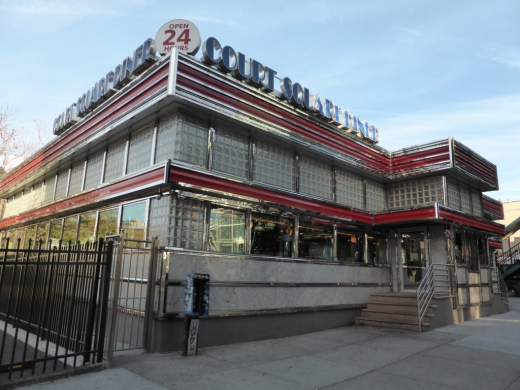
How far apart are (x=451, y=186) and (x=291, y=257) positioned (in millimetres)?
7381

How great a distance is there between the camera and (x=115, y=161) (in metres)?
10.4

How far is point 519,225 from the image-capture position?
28.8 metres

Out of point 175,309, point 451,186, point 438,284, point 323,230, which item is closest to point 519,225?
point 451,186

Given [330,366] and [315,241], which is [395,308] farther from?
[330,366]

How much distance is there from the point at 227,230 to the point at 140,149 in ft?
10.1

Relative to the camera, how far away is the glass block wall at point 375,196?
1300 centimetres

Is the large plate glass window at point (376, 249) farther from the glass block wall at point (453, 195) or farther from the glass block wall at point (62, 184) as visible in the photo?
the glass block wall at point (62, 184)

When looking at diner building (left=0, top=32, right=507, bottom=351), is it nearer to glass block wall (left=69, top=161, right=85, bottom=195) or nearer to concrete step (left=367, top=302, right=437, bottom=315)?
glass block wall (left=69, top=161, right=85, bottom=195)

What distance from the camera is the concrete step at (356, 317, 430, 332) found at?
31.6 feet

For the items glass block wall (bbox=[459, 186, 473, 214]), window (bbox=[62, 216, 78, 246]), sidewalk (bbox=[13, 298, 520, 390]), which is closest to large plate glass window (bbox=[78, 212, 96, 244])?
window (bbox=[62, 216, 78, 246])

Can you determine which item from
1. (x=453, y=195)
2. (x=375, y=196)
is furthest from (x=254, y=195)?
(x=453, y=195)

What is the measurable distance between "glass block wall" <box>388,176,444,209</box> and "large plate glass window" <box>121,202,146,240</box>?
9.13 metres

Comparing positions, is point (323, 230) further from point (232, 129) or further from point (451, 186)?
point (451, 186)

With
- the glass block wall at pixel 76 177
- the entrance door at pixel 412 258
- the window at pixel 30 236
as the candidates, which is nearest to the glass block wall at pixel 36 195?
the window at pixel 30 236
